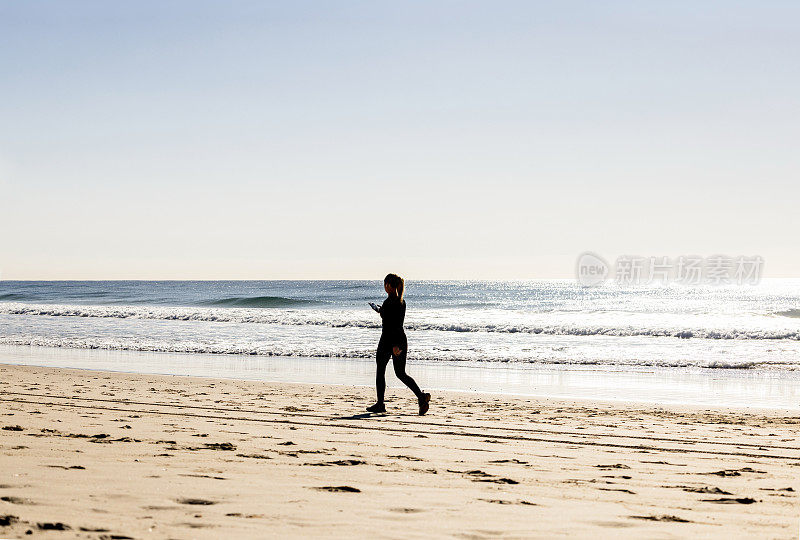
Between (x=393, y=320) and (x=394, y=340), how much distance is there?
0.93 ft

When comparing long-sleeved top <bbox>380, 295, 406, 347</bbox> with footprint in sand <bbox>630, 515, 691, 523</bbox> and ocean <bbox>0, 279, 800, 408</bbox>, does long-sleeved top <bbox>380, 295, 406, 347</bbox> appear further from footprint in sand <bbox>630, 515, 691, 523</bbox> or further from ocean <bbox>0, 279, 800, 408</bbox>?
footprint in sand <bbox>630, 515, 691, 523</bbox>

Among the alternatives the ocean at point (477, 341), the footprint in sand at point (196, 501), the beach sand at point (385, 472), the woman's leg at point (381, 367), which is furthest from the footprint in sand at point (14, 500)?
the ocean at point (477, 341)

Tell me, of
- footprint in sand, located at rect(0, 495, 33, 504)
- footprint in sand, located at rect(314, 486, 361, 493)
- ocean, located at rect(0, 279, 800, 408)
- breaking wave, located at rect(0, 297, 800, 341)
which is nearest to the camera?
footprint in sand, located at rect(0, 495, 33, 504)

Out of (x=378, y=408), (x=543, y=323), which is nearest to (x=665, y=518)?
(x=378, y=408)

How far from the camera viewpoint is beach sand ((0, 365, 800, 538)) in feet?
12.7

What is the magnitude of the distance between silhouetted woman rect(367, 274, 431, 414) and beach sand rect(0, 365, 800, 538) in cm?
42

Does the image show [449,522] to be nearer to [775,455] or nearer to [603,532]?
[603,532]

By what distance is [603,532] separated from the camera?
3.82m

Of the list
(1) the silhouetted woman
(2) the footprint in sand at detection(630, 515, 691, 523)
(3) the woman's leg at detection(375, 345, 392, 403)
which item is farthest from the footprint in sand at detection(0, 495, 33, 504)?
(3) the woman's leg at detection(375, 345, 392, 403)

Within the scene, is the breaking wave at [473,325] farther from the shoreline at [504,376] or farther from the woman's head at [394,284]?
the woman's head at [394,284]

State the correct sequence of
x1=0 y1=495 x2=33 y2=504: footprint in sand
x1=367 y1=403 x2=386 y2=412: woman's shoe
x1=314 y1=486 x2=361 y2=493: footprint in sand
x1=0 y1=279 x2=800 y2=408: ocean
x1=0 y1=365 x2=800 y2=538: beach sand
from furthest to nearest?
1. x1=0 y1=279 x2=800 y2=408: ocean
2. x1=367 y1=403 x2=386 y2=412: woman's shoe
3. x1=314 y1=486 x2=361 y2=493: footprint in sand
4. x1=0 y1=495 x2=33 y2=504: footprint in sand
5. x1=0 y1=365 x2=800 y2=538: beach sand

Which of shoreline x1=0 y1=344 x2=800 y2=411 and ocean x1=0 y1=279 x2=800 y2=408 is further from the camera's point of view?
ocean x1=0 y1=279 x2=800 y2=408

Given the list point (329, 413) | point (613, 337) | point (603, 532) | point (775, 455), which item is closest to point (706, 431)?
point (775, 455)

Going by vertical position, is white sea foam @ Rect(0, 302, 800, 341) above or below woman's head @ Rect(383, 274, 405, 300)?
below
